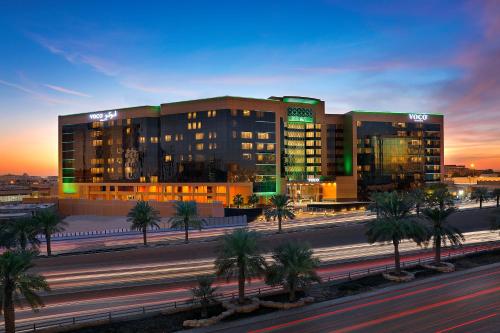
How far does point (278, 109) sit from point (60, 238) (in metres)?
81.9

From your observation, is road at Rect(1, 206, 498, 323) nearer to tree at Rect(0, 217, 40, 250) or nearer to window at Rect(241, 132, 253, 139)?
tree at Rect(0, 217, 40, 250)

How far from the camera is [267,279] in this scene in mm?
35719

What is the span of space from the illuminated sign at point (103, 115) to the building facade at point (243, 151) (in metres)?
0.39

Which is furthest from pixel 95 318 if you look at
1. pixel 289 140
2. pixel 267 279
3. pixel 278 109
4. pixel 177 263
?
pixel 289 140

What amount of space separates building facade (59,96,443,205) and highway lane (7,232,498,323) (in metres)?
81.4

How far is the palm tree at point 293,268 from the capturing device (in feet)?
114

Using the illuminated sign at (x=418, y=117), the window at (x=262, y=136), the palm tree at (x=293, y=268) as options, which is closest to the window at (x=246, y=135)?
the window at (x=262, y=136)

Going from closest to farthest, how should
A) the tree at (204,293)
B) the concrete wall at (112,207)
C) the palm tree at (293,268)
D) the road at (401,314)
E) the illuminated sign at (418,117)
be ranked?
the road at (401,314)
the tree at (204,293)
the palm tree at (293,268)
the concrete wall at (112,207)
the illuminated sign at (418,117)

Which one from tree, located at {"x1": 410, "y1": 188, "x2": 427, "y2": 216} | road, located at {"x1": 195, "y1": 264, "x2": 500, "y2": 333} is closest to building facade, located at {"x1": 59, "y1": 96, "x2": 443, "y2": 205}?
tree, located at {"x1": 410, "y1": 188, "x2": 427, "y2": 216}

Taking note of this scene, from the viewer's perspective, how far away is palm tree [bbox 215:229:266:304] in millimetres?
35188

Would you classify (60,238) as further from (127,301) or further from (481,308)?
(481,308)

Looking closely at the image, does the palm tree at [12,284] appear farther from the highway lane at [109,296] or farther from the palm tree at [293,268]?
the palm tree at [293,268]

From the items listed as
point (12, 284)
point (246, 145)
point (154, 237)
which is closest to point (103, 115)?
point (246, 145)

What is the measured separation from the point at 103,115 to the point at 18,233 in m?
97.2
